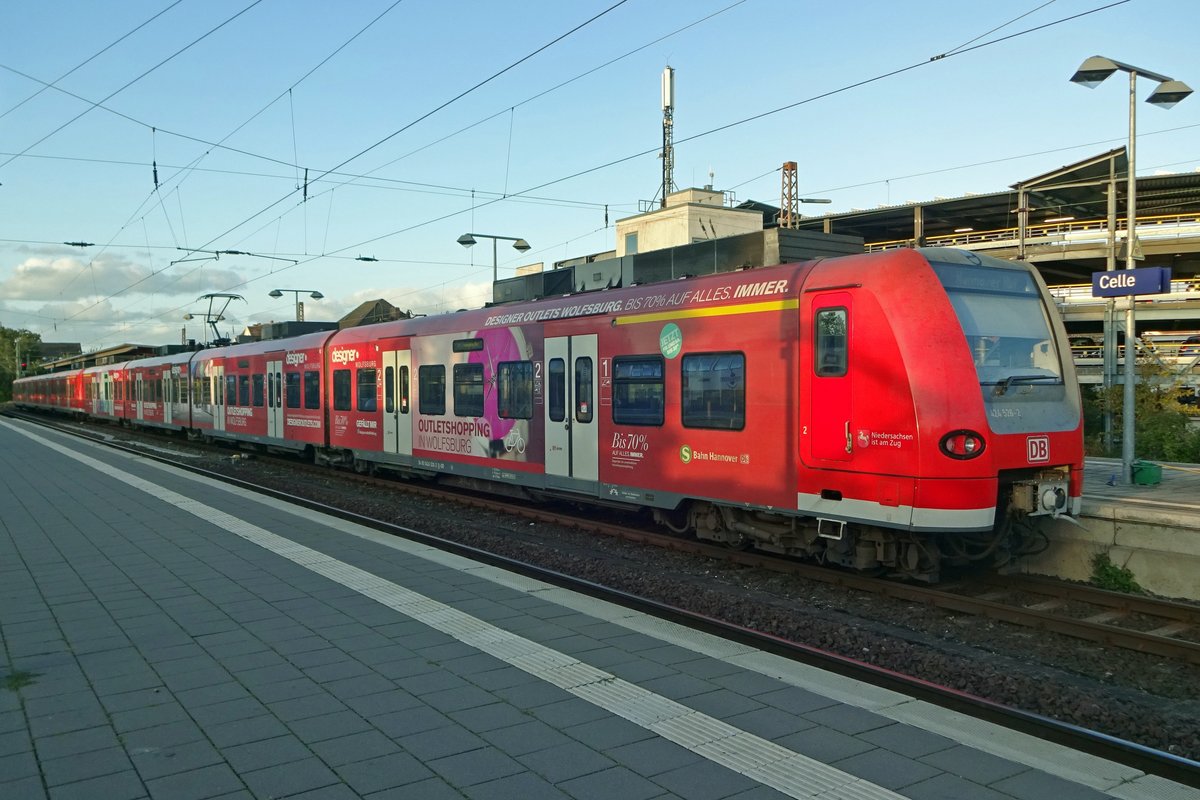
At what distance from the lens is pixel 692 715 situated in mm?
4770

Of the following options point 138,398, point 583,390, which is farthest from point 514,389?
point 138,398

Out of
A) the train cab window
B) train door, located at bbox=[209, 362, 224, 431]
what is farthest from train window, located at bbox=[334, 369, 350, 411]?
train door, located at bbox=[209, 362, 224, 431]

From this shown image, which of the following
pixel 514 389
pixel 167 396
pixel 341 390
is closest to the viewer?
pixel 514 389

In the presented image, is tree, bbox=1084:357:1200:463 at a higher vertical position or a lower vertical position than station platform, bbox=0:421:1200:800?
higher

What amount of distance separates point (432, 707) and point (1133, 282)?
36.5ft

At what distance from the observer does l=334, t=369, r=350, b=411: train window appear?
19188mm

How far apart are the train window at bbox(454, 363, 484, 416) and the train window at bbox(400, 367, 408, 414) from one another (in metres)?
2.09

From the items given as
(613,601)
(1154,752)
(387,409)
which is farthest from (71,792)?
(387,409)

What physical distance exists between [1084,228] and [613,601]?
50003 millimetres

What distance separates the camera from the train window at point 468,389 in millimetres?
14383

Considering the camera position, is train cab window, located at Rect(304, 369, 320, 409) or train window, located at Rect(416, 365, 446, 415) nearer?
train window, located at Rect(416, 365, 446, 415)

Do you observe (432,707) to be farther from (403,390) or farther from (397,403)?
(397,403)

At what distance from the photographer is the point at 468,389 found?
48.3ft

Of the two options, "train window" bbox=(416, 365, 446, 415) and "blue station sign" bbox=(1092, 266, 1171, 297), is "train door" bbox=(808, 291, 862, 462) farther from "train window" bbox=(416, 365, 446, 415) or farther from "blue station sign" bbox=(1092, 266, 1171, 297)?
"train window" bbox=(416, 365, 446, 415)
